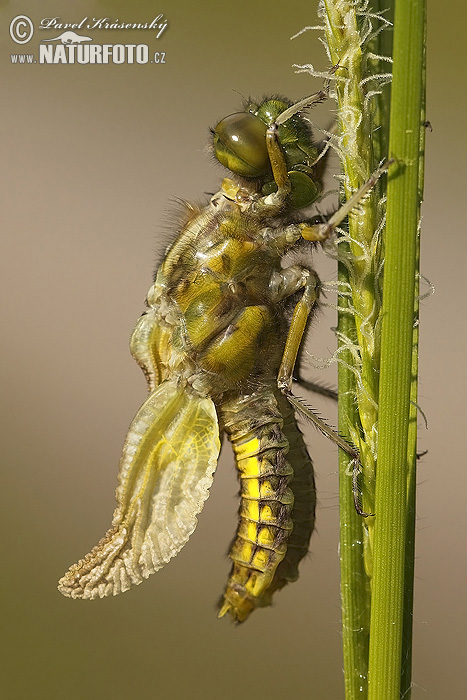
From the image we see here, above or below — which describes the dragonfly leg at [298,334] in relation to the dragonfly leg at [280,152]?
below

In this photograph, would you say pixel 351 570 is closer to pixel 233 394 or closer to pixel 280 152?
pixel 233 394

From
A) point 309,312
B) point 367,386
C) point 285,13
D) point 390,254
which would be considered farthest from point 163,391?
point 285,13

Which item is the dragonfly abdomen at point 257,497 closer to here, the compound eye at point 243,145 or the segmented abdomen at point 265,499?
the segmented abdomen at point 265,499

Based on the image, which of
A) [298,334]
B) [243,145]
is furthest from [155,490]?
[243,145]

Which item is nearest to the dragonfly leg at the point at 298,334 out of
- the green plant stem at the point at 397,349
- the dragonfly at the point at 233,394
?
the dragonfly at the point at 233,394

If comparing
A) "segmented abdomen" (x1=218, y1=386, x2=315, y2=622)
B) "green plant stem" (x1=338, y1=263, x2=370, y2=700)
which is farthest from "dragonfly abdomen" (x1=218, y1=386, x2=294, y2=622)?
"green plant stem" (x1=338, y1=263, x2=370, y2=700)
